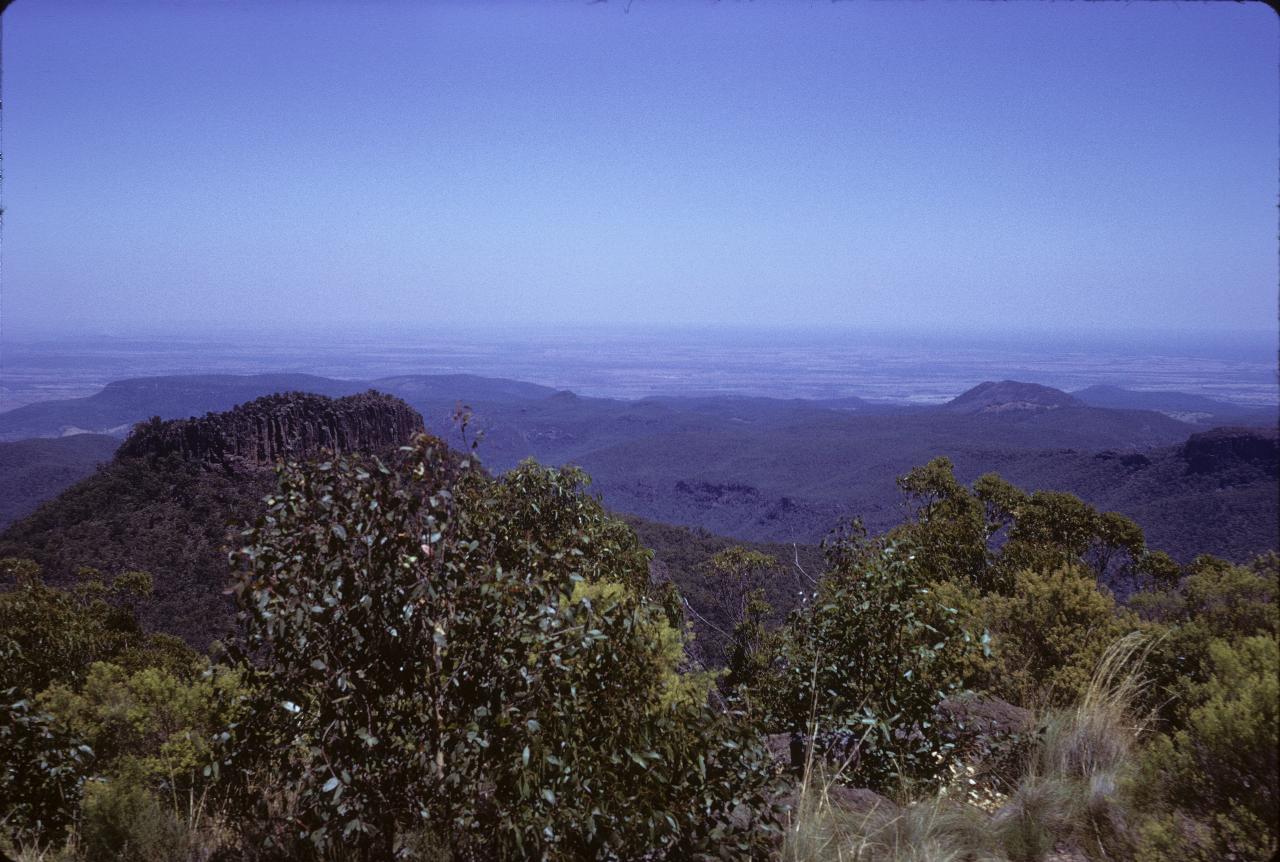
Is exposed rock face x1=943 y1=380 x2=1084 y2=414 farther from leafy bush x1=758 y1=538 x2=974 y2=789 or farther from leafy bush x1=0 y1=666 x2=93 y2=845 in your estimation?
leafy bush x1=0 y1=666 x2=93 y2=845

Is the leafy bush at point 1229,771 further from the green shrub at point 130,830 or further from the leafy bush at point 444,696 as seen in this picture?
the green shrub at point 130,830

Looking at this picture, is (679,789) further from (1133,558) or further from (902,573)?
(1133,558)

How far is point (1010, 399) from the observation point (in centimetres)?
14300

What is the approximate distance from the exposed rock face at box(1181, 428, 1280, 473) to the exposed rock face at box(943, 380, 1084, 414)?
76287mm

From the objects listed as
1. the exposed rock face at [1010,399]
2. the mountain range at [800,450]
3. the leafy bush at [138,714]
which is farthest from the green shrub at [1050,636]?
the exposed rock face at [1010,399]

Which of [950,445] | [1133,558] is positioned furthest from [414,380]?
[1133,558]

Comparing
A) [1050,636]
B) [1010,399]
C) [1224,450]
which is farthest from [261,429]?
[1010,399]

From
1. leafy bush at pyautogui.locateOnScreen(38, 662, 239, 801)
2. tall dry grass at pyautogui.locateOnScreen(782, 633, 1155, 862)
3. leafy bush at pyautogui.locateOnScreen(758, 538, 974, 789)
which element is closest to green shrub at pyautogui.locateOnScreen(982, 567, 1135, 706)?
leafy bush at pyautogui.locateOnScreen(758, 538, 974, 789)

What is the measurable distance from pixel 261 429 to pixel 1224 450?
6355cm

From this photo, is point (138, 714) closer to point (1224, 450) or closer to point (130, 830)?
point (130, 830)

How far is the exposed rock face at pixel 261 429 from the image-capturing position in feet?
114

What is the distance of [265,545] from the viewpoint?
8.46 feet

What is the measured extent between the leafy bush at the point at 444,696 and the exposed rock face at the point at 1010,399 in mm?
142189

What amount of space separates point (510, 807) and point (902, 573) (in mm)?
3246
